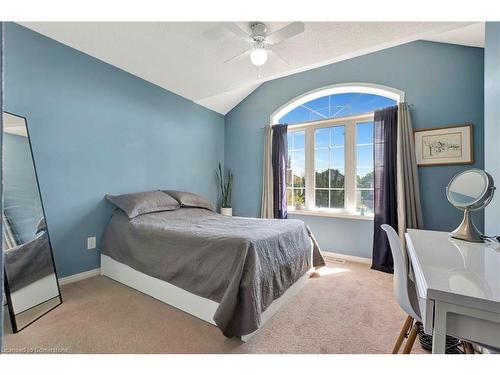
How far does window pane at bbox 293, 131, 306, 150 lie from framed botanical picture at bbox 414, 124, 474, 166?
157cm

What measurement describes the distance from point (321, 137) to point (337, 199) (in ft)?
3.42

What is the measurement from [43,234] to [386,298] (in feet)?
10.9

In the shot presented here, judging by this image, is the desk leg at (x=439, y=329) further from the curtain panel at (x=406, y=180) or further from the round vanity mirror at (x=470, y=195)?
the curtain panel at (x=406, y=180)

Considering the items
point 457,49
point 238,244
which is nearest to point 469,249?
point 238,244

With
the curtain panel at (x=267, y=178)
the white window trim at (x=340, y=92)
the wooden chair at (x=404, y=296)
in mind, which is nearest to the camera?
the wooden chair at (x=404, y=296)

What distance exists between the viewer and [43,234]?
2062 millimetres

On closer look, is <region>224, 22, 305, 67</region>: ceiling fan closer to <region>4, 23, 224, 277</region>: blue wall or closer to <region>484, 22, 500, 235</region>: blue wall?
<region>484, 22, 500, 235</region>: blue wall

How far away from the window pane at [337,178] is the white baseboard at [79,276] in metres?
3.41

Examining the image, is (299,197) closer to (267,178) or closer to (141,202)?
(267,178)

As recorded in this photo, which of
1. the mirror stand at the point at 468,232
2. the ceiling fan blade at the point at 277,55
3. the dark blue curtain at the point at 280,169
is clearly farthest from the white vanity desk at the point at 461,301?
the dark blue curtain at the point at 280,169

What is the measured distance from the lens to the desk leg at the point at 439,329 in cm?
71

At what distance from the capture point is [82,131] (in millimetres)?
2496

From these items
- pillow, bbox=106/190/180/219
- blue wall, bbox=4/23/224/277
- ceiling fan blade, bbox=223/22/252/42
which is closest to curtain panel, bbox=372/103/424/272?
ceiling fan blade, bbox=223/22/252/42
